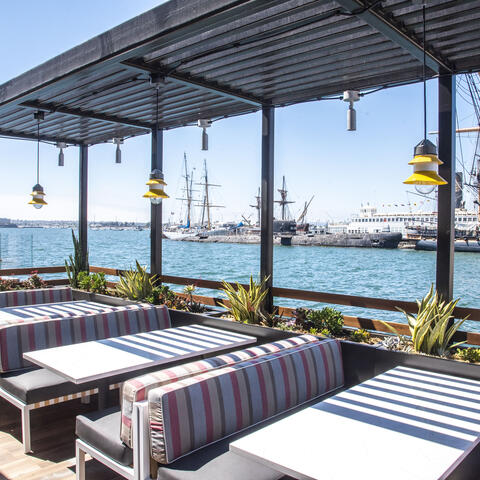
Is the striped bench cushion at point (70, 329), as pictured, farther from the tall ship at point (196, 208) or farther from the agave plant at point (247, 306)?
the tall ship at point (196, 208)

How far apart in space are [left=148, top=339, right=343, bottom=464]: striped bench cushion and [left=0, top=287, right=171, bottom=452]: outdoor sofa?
1335mm

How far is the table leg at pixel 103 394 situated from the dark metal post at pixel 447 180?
2.79 metres

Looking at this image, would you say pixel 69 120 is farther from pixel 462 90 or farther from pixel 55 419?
pixel 462 90

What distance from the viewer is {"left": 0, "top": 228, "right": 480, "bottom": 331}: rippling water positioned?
30.3 meters

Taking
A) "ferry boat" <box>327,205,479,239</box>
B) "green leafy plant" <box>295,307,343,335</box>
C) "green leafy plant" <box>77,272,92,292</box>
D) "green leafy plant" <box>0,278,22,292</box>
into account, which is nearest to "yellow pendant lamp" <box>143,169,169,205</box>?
"green leafy plant" <box>295,307,343,335</box>

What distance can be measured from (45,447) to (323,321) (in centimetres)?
250

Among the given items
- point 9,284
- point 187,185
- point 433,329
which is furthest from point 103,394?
point 187,185

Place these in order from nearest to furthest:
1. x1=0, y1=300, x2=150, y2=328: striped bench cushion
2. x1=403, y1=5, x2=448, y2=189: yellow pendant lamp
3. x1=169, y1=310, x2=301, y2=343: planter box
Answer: x1=403, y1=5, x2=448, y2=189: yellow pendant lamp < x1=169, y1=310, x2=301, y2=343: planter box < x1=0, y1=300, x2=150, y2=328: striped bench cushion

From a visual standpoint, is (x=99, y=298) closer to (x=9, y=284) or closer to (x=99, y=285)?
(x=99, y=285)

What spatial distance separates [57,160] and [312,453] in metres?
6.93

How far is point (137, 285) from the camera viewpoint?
5871mm

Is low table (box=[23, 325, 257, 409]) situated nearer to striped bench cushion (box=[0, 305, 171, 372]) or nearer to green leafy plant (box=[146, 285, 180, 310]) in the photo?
striped bench cushion (box=[0, 305, 171, 372])

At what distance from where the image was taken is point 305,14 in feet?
10.3

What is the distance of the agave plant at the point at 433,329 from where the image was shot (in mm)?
3389
